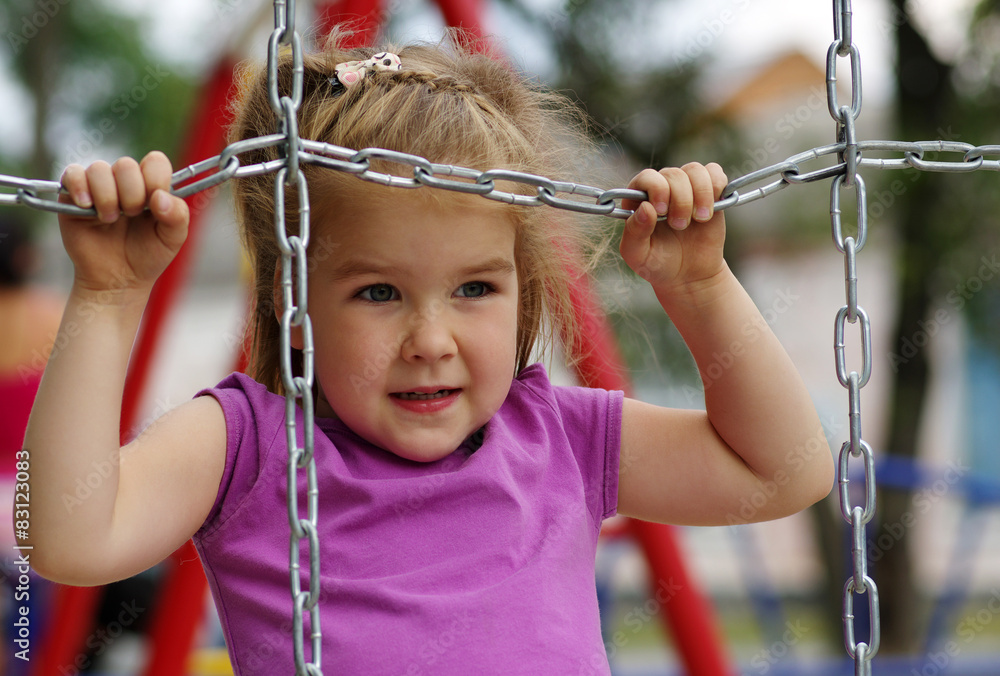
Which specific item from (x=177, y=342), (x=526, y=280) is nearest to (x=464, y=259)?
(x=526, y=280)

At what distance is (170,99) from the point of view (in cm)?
765

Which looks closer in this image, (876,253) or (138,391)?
(138,391)

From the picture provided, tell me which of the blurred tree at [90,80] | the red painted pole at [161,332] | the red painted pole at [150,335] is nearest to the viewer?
the red painted pole at [161,332]

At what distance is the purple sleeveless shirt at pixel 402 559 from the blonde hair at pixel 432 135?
212 millimetres

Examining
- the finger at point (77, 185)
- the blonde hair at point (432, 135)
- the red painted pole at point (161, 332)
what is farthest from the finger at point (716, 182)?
the red painted pole at point (161, 332)

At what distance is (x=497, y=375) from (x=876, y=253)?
4028 millimetres

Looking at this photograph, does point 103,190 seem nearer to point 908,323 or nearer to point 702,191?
point 702,191

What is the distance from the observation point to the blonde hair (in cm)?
109

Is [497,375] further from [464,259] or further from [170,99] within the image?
[170,99]

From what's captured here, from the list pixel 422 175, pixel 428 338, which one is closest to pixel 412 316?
pixel 428 338

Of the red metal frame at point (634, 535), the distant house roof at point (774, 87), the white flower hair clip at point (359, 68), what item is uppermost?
the distant house roof at point (774, 87)

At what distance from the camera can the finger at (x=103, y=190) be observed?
801 mm

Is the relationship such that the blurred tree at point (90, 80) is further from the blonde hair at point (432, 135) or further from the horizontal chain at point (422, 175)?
the horizontal chain at point (422, 175)

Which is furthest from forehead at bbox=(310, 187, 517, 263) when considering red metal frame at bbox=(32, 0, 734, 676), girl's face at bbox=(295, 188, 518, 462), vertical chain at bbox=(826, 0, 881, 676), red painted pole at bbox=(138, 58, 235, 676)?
red painted pole at bbox=(138, 58, 235, 676)
